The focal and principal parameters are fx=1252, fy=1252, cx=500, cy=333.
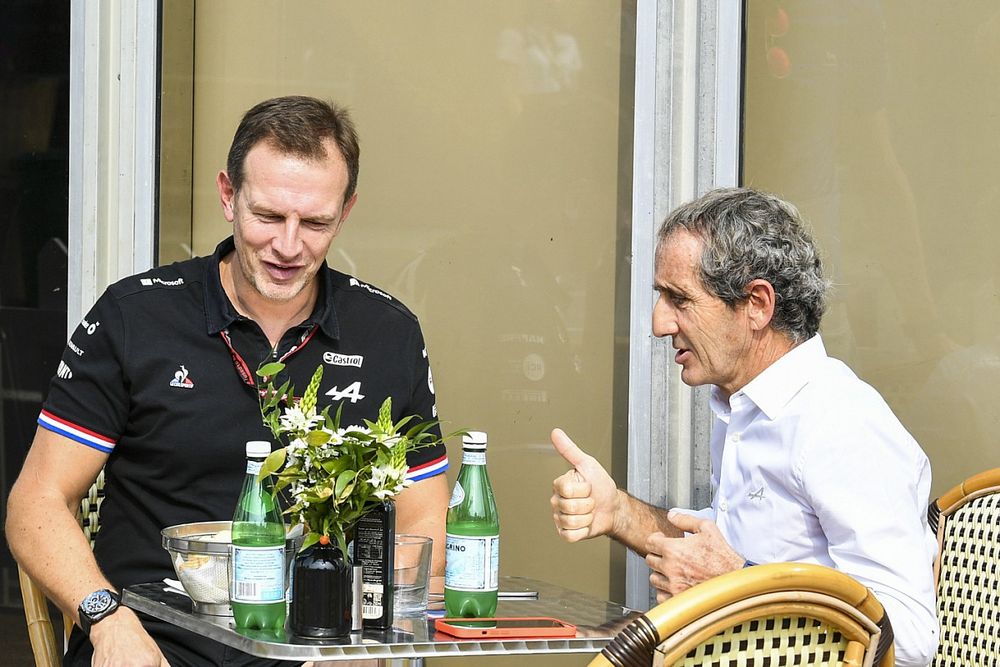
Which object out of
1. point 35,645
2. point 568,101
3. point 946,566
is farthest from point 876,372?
point 35,645

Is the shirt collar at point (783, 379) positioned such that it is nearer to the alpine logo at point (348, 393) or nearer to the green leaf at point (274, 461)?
the alpine logo at point (348, 393)

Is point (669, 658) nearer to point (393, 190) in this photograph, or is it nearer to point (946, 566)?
point (946, 566)

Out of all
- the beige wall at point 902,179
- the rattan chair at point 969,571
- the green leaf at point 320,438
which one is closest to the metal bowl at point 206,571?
the green leaf at point 320,438

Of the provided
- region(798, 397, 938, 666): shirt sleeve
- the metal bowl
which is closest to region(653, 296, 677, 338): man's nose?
region(798, 397, 938, 666): shirt sleeve

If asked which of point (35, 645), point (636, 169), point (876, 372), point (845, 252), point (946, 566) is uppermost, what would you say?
point (636, 169)

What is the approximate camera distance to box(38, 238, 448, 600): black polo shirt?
8.50 feet

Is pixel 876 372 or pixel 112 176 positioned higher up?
pixel 112 176

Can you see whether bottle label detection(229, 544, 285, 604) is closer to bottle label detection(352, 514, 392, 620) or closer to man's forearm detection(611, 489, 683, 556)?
bottle label detection(352, 514, 392, 620)

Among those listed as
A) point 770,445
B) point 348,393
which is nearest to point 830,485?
point 770,445

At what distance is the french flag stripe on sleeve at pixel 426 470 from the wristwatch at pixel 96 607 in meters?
0.72

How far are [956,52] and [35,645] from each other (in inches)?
96.8

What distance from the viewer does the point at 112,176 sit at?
3.64 m

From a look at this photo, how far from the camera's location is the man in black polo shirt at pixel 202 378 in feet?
8.33

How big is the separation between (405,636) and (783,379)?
3.03 feet
